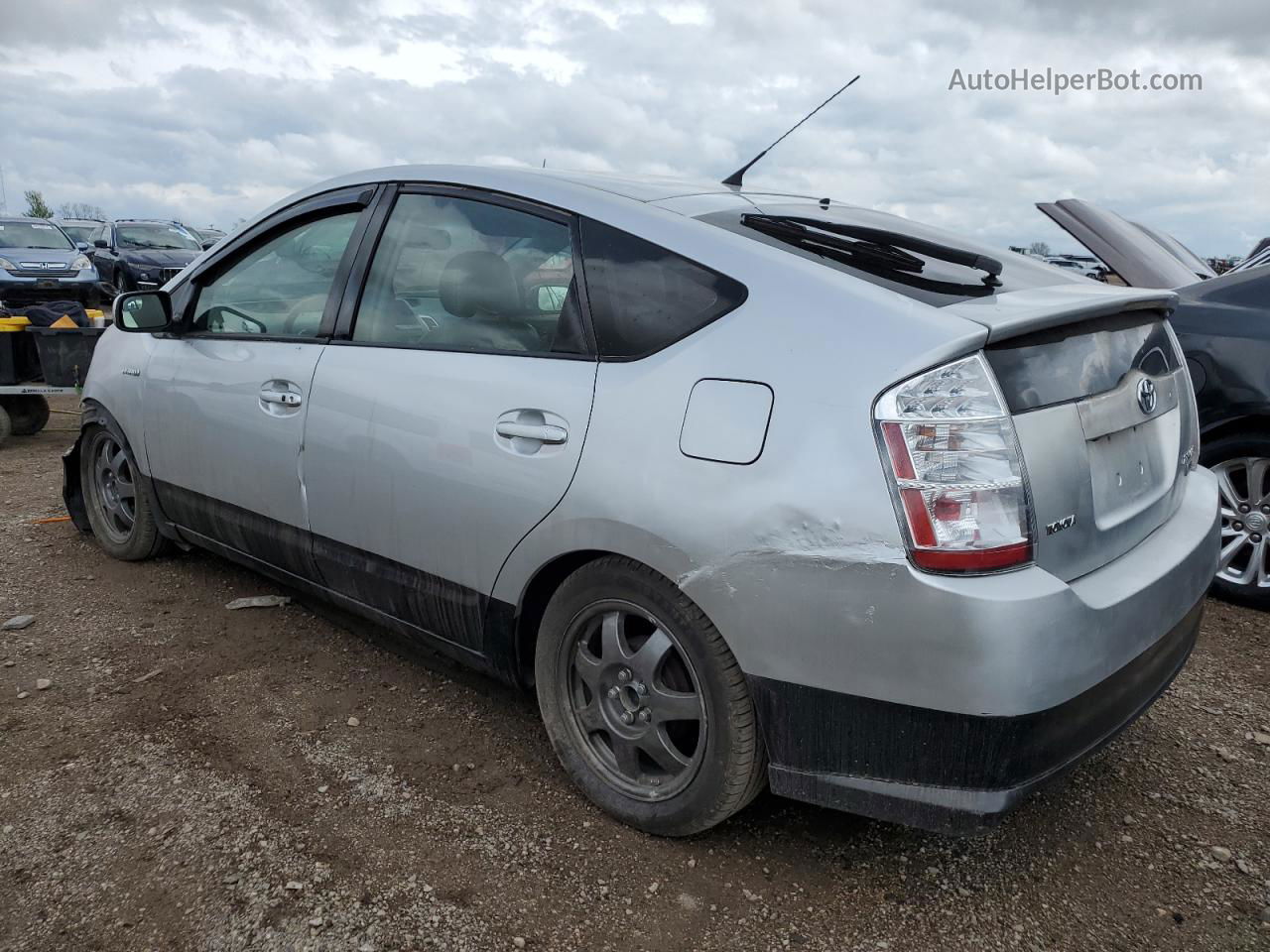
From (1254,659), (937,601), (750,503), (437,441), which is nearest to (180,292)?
(437,441)

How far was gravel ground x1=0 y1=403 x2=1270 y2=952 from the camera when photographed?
2197mm

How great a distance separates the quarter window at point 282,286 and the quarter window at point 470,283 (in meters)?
0.27

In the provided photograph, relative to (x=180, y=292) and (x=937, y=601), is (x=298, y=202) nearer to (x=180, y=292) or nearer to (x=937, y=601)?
(x=180, y=292)

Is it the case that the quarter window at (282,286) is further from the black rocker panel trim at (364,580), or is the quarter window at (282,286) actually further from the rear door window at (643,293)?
the rear door window at (643,293)

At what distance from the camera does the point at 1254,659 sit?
3.72 meters

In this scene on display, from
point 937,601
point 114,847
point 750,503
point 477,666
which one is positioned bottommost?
point 114,847

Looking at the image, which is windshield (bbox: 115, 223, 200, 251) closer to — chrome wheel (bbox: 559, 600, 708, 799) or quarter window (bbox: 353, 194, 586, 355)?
quarter window (bbox: 353, 194, 586, 355)

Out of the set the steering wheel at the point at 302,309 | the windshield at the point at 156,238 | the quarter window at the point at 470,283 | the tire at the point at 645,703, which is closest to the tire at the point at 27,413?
the steering wheel at the point at 302,309

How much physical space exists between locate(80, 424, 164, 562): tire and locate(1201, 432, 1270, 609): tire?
460cm

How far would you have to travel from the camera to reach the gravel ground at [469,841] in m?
2.20

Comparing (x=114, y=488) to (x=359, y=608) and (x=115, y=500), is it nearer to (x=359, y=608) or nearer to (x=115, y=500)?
(x=115, y=500)

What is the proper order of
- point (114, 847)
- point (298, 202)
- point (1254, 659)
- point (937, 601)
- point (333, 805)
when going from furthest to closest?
point (1254, 659)
point (298, 202)
point (333, 805)
point (114, 847)
point (937, 601)

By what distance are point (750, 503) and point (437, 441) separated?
→ 3.32 feet

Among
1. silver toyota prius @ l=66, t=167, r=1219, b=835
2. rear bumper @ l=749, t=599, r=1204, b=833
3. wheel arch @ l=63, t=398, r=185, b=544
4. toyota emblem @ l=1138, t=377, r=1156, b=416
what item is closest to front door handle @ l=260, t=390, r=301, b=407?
silver toyota prius @ l=66, t=167, r=1219, b=835
